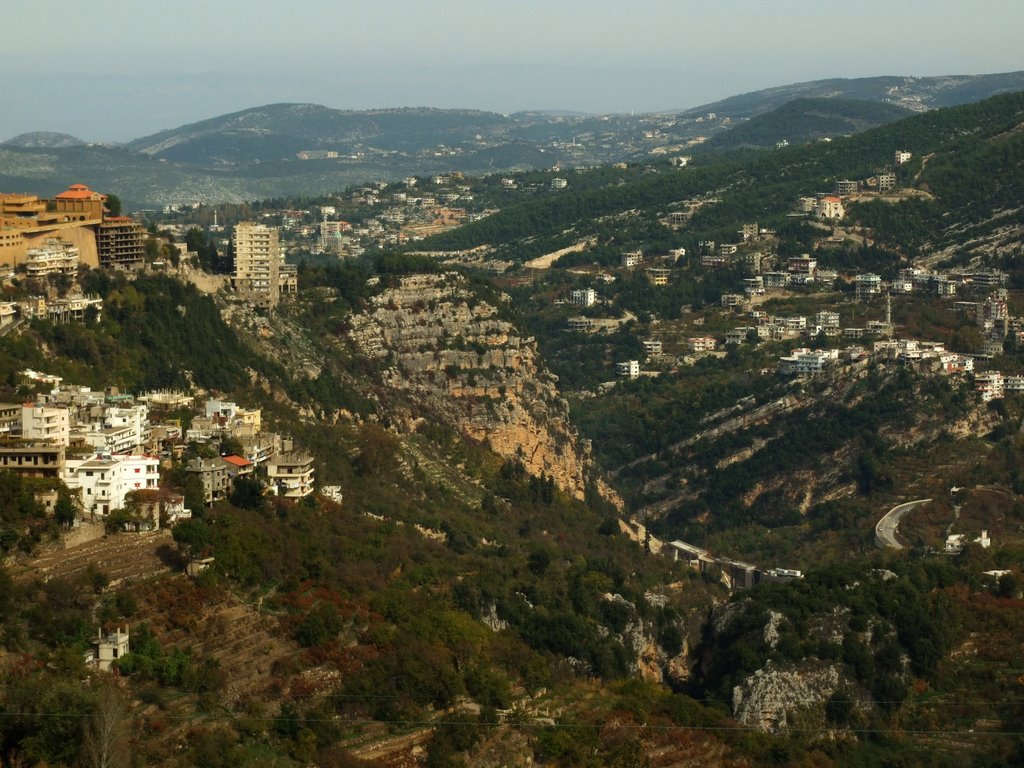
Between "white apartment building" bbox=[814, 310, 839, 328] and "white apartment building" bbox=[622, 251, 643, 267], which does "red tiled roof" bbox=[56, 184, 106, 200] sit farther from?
"white apartment building" bbox=[622, 251, 643, 267]

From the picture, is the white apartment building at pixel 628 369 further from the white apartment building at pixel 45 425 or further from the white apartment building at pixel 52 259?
the white apartment building at pixel 45 425

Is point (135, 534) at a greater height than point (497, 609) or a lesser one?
greater

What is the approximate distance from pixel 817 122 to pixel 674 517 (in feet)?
392

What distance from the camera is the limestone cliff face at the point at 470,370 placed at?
66.5m

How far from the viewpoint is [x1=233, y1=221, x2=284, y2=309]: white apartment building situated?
64.4m

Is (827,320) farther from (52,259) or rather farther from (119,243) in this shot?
(52,259)

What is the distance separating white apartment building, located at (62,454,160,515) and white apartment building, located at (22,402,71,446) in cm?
103

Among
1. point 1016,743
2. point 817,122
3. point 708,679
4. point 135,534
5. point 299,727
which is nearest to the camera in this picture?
point 299,727

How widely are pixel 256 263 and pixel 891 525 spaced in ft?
65.0

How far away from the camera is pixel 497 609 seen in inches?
1786

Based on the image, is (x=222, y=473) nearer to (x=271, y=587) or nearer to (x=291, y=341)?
(x=271, y=587)

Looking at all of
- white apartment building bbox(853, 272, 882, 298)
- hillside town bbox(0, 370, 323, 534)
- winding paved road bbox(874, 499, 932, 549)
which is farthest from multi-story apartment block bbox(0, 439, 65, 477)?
white apartment building bbox(853, 272, 882, 298)

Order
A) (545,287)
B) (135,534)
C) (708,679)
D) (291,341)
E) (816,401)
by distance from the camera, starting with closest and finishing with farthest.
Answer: (135,534), (708,679), (291,341), (816,401), (545,287)

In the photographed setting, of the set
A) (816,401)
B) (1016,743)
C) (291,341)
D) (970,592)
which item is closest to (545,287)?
(816,401)
